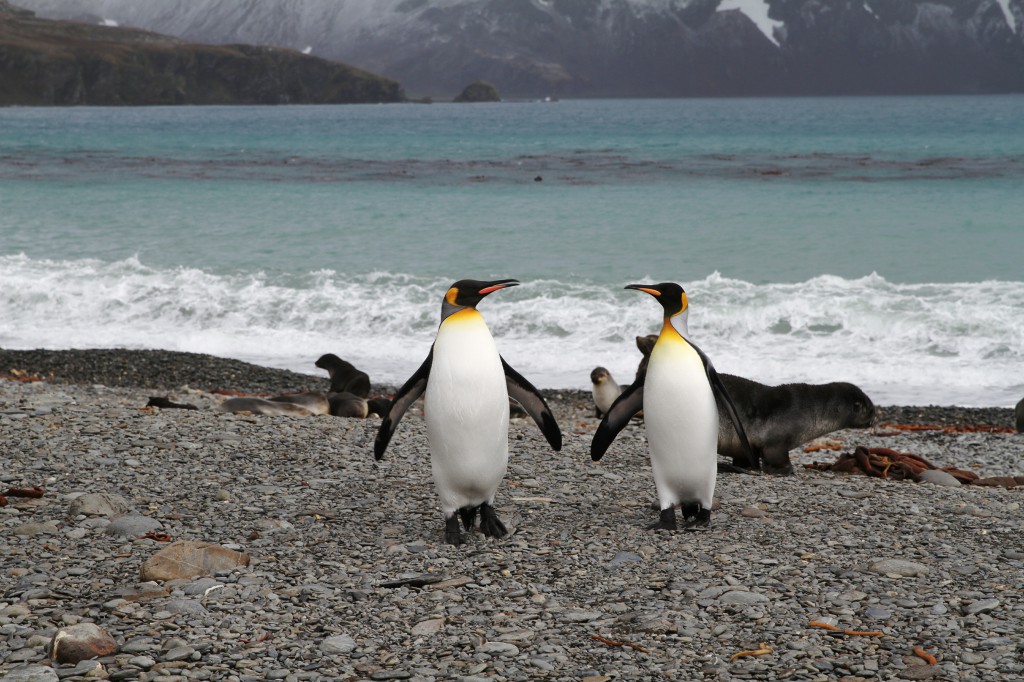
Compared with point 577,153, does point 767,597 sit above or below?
below

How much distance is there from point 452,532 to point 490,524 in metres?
0.17

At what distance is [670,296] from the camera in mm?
4477

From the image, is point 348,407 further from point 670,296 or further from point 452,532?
point 670,296

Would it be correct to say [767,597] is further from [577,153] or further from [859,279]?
[577,153]

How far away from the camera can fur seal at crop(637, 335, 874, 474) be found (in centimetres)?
612

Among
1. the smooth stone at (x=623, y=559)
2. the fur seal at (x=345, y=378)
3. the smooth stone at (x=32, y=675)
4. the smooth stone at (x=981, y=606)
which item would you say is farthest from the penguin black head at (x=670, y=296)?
the fur seal at (x=345, y=378)

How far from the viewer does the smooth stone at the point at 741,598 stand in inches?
140

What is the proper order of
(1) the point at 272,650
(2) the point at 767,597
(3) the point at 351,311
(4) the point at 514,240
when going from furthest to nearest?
(4) the point at 514,240
(3) the point at 351,311
(2) the point at 767,597
(1) the point at 272,650

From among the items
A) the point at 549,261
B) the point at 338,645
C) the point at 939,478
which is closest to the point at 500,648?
the point at 338,645

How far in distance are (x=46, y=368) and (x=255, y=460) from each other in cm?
573

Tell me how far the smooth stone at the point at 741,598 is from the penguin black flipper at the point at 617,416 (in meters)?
1.14

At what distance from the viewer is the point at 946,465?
22.0 feet

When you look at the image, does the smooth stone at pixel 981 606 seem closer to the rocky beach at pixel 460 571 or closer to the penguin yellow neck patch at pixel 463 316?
the rocky beach at pixel 460 571

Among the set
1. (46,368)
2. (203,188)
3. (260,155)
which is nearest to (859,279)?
(46,368)
